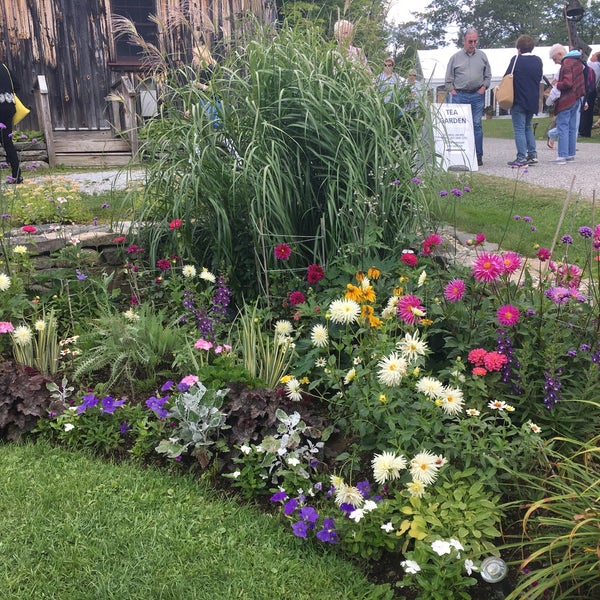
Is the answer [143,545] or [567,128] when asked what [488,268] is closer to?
[143,545]

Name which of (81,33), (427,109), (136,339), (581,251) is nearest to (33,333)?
(136,339)

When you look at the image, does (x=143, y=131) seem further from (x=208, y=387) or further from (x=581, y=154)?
(x=581, y=154)

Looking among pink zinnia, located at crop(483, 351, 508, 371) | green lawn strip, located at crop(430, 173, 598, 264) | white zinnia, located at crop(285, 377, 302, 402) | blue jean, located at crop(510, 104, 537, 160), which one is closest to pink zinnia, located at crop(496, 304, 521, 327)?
pink zinnia, located at crop(483, 351, 508, 371)

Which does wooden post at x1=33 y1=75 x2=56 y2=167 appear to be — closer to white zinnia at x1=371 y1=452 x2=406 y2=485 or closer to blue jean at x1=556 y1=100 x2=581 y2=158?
blue jean at x1=556 y1=100 x2=581 y2=158

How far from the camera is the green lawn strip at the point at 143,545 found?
75.5 inches

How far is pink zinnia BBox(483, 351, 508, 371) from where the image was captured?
2.19 m

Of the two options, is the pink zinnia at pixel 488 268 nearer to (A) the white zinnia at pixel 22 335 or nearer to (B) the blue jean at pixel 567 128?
(A) the white zinnia at pixel 22 335

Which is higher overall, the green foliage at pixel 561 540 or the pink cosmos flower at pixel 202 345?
the pink cosmos flower at pixel 202 345

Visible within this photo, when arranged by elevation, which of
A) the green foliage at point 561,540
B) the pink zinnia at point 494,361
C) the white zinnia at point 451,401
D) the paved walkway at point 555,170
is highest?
the pink zinnia at point 494,361

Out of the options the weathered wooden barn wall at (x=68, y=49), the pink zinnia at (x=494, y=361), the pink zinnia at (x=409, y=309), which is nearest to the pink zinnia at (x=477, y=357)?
the pink zinnia at (x=494, y=361)

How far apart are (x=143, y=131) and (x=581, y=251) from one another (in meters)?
3.28

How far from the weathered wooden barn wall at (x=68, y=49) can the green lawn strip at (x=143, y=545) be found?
9.91m

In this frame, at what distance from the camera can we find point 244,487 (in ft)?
7.79

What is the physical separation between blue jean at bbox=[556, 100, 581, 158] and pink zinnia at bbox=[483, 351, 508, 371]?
833cm
